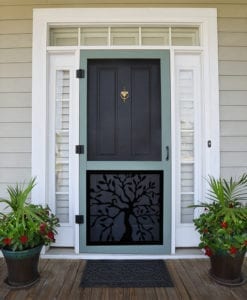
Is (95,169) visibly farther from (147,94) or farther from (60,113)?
(147,94)

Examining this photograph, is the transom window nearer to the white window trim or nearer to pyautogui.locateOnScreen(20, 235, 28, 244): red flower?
the white window trim

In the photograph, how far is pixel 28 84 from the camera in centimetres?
285

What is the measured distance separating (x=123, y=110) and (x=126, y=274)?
1528 millimetres

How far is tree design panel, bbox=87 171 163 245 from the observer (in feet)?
9.43

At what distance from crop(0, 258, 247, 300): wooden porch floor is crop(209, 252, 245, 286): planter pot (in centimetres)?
6

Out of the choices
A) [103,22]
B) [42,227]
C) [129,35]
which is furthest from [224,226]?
[103,22]

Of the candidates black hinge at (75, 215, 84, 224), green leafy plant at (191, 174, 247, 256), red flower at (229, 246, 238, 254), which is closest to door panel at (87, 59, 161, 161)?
black hinge at (75, 215, 84, 224)

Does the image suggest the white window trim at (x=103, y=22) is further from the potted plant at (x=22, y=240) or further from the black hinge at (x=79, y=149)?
the potted plant at (x=22, y=240)

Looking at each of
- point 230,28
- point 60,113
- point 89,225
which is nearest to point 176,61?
point 230,28

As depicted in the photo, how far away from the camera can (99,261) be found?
2.75 m

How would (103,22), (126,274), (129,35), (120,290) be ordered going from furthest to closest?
(129,35) < (103,22) < (126,274) < (120,290)

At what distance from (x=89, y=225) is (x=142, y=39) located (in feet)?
6.41

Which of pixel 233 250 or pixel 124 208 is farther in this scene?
pixel 124 208

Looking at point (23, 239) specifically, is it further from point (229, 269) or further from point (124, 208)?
point (229, 269)
